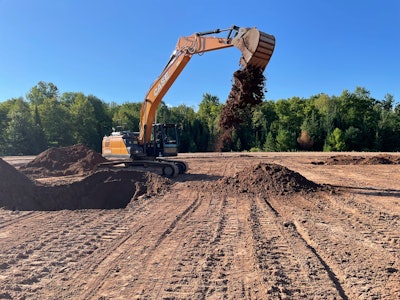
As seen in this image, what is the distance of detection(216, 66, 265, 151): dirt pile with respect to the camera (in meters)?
9.64

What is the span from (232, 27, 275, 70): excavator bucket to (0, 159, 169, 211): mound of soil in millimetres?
4657

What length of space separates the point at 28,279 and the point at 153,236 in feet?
6.79

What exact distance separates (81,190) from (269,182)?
6.34m

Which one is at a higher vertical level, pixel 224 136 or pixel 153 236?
pixel 224 136

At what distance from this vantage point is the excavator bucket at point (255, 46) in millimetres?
9086

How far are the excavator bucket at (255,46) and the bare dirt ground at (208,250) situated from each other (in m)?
3.82

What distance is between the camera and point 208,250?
493cm

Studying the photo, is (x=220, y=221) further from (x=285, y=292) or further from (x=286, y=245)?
(x=285, y=292)

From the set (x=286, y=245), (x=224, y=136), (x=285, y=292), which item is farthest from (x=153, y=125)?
(x=285, y=292)

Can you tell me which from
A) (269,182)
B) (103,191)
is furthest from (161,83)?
(269,182)

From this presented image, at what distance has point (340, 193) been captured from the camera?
9.85 meters

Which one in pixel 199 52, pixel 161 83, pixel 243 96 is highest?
pixel 199 52

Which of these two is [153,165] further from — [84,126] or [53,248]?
[84,126]

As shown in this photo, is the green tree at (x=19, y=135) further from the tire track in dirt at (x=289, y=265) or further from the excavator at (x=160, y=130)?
the tire track in dirt at (x=289, y=265)
